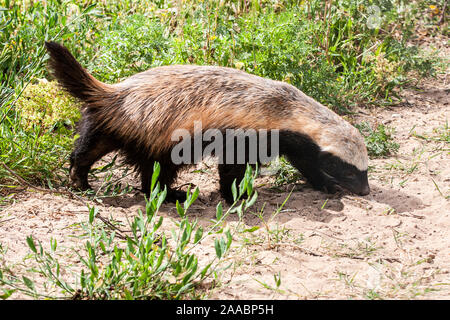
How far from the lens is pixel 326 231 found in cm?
404

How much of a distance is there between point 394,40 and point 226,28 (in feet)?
7.05

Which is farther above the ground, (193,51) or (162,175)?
(193,51)

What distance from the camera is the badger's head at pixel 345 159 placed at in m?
4.49

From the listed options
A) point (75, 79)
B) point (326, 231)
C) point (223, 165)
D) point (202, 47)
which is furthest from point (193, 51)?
point (326, 231)

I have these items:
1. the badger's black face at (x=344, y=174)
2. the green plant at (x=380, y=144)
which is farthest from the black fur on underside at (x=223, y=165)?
the green plant at (x=380, y=144)

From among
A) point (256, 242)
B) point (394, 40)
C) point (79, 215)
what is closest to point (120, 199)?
point (79, 215)

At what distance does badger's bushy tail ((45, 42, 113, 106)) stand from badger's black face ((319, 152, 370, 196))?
1.78 m

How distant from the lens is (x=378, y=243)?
12.6ft

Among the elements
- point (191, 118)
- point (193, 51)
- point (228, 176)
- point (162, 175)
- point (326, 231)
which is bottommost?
point (326, 231)

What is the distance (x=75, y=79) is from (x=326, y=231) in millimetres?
2124

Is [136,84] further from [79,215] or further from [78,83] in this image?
[79,215]

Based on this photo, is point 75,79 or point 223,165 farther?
point 223,165

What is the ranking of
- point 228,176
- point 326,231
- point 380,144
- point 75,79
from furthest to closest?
point 380,144, point 228,176, point 75,79, point 326,231

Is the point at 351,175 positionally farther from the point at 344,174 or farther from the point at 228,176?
the point at 228,176
